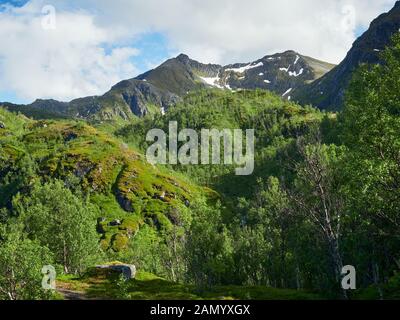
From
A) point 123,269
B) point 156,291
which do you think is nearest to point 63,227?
point 123,269

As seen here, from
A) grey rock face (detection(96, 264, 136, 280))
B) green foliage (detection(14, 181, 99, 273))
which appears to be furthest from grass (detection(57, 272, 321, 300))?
green foliage (detection(14, 181, 99, 273))

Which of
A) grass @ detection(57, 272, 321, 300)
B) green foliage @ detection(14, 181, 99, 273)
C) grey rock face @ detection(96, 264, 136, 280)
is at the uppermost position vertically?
green foliage @ detection(14, 181, 99, 273)

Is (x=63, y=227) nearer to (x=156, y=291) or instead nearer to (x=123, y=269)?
(x=123, y=269)

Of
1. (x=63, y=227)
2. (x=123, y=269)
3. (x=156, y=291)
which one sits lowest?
(x=156, y=291)

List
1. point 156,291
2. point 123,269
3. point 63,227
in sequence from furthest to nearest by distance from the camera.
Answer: point 63,227 → point 123,269 → point 156,291

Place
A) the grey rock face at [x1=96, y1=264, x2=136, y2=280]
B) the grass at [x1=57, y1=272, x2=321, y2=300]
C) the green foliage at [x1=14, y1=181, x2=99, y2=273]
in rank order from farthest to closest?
the green foliage at [x1=14, y1=181, x2=99, y2=273] < the grey rock face at [x1=96, y1=264, x2=136, y2=280] < the grass at [x1=57, y1=272, x2=321, y2=300]

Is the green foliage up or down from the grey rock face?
up

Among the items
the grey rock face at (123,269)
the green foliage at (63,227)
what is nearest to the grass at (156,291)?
the grey rock face at (123,269)

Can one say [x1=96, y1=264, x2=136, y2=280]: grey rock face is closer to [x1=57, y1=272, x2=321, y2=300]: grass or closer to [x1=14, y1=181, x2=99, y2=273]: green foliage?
[x1=57, y1=272, x2=321, y2=300]: grass

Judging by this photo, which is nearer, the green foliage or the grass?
the grass

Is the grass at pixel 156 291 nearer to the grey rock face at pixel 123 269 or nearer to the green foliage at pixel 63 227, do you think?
the grey rock face at pixel 123 269

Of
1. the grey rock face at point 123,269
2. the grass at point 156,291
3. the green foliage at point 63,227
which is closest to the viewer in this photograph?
the grass at point 156,291

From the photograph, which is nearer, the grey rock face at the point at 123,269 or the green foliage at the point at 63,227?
the grey rock face at the point at 123,269
